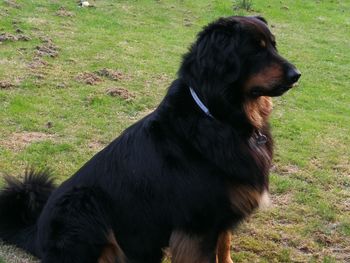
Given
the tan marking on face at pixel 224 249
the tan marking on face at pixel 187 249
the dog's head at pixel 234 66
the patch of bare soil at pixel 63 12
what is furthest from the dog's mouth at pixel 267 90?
the patch of bare soil at pixel 63 12

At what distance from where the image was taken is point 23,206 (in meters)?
4.43

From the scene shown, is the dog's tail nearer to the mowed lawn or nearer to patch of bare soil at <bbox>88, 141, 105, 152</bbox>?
the mowed lawn

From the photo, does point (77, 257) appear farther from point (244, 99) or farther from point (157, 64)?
point (157, 64)

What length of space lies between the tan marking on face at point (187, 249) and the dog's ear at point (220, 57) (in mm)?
1209

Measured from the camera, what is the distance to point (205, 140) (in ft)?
12.0

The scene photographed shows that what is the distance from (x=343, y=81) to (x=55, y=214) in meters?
8.64

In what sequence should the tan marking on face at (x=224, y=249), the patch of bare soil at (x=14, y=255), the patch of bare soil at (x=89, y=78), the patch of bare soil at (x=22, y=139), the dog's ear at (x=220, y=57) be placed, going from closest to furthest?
the dog's ear at (x=220, y=57) < the tan marking on face at (x=224, y=249) < the patch of bare soil at (x=14, y=255) < the patch of bare soil at (x=22, y=139) < the patch of bare soil at (x=89, y=78)

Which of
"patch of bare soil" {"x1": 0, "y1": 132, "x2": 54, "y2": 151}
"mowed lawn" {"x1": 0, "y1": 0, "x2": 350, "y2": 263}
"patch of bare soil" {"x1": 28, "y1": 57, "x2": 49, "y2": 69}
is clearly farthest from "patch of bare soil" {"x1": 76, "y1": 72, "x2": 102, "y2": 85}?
"patch of bare soil" {"x1": 0, "y1": 132, "x2": 54, "y2": 151}

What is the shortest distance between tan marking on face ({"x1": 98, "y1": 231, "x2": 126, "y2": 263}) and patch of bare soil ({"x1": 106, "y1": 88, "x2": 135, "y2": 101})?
463 centimetres

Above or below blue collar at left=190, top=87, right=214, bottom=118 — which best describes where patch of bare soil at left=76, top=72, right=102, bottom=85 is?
below

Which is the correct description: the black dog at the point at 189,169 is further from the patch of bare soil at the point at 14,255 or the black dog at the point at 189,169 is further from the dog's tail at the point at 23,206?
the patch of bare soil at the point at 14,255

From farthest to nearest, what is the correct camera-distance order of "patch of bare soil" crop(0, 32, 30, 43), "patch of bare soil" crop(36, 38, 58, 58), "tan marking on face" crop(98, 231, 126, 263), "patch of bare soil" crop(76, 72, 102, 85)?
"patch of bare soil" crop(0, 32, 30, 43) → "patch of bare soil" crop(36, 38, 58, 58) → "patch of bare soil" crop(76, 72, 102, 85) → "tan marking on face" crop(98, 231, 126, 263)

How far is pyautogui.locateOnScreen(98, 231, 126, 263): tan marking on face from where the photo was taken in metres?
3.85

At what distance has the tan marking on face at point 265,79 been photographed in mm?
3627
